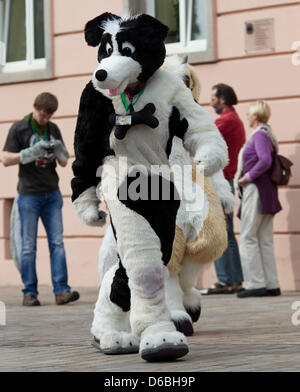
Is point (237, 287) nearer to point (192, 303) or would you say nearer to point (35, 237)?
point (35, 237)

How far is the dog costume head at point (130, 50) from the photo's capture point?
5.42m

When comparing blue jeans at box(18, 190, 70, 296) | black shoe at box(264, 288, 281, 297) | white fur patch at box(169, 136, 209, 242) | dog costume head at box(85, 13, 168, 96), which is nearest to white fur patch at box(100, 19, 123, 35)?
dog costume head at box(85, 13, 168, 96)

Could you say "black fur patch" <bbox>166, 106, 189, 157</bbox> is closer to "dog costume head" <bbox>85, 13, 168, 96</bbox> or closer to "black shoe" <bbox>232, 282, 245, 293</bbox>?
"dog costume head" <bbox>85, 13, 168, 96</bbox>

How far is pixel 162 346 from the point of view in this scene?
5.08m

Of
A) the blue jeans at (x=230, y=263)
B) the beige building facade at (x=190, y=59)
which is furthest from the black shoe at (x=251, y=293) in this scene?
the beige building facade at (x=190, y=59)

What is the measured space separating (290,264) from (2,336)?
15.2 feet

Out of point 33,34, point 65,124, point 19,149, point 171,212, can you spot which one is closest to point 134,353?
point 171,212

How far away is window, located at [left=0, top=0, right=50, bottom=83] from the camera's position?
13.1 metres

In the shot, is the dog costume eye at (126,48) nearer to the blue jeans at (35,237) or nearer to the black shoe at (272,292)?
the blue jeans at (35,237)

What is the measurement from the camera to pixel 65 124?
1270 centimetres

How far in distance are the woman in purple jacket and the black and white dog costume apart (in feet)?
14.7

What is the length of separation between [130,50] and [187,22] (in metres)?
6.82

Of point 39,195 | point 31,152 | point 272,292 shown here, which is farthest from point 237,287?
point 31,152

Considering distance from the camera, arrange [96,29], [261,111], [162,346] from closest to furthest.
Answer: [162,346] < [96,29] < [261,111]
